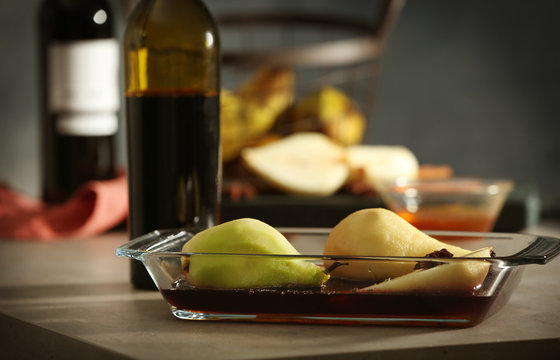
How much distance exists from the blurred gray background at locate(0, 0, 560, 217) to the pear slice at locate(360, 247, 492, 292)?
6.67ft

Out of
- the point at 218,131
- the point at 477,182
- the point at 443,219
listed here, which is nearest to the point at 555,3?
the point at 477,182

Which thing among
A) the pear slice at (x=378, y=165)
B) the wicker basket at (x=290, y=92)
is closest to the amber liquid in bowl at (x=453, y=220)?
the pear slice at (x=378, y=165)

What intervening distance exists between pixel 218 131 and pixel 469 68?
78.7 inches

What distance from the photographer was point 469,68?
2600 millimetres

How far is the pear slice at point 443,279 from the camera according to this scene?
535 millimetres

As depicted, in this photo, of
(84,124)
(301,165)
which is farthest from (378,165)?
(84,124)

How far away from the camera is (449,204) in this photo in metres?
1.03

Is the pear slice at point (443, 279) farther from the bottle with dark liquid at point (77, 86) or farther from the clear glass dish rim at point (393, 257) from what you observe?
the bottle with dark liquid at point (77, 86)

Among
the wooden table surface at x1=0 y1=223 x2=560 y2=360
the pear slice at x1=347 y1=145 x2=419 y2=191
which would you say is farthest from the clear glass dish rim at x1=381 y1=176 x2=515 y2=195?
the wooden table surface at x1=0 y1=223 x2=560 y2=360

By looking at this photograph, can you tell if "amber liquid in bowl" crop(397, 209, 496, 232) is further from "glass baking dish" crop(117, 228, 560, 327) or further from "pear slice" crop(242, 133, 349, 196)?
"glass baking dish" crop(117, 228, 560, 327)

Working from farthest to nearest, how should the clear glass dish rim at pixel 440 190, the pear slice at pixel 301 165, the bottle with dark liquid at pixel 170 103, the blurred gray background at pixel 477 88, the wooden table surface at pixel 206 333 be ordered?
the blurred gray background at pixel 477 88 < the pear slice at pixel 301 165 < the clear glass dish rim at pixel 440 190 < the bottle with dark liquid at pixel 170 103 < the wooden table surface at pixel 206 333

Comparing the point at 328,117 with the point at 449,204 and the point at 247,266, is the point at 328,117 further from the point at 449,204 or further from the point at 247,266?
the point at 247,266

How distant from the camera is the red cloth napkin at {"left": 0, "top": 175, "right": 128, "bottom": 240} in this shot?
1104 millimetres

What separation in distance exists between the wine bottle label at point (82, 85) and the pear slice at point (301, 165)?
9.1 inches
